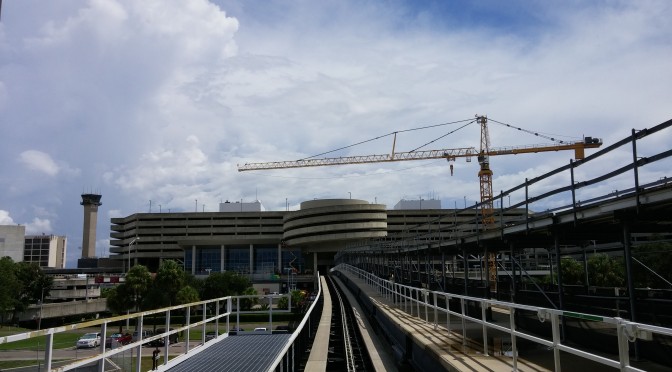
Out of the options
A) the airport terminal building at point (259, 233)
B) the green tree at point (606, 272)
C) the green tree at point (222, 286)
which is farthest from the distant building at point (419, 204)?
the green tree at point (606, 272)

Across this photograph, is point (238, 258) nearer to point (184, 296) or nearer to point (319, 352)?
point (184, 296)

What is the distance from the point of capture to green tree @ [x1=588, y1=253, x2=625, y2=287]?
1419 inches

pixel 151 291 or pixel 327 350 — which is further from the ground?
pixel 327 350

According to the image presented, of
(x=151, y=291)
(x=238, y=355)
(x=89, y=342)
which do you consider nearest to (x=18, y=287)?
(x=151, y=291)

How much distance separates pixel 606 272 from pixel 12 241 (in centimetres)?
14797

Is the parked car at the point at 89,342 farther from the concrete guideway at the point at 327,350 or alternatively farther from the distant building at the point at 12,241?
the distant building at the point at 12,241

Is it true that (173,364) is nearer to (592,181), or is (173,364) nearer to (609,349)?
(609,349)

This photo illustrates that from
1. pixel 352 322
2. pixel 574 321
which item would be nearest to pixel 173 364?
pixel 574 321

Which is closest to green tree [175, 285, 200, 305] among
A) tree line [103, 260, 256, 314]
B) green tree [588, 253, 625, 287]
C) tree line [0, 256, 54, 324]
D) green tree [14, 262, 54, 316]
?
tree line [103, 260, 256, 314]

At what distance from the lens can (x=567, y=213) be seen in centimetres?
1046

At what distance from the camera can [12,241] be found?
140m

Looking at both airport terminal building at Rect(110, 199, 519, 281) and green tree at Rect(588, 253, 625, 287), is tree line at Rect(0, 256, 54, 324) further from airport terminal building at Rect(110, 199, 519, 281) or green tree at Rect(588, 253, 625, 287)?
green tree at Rect(588, 253, 625, 287)

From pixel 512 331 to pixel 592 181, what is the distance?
4.56 meters

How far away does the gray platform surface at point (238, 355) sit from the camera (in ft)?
29.1
